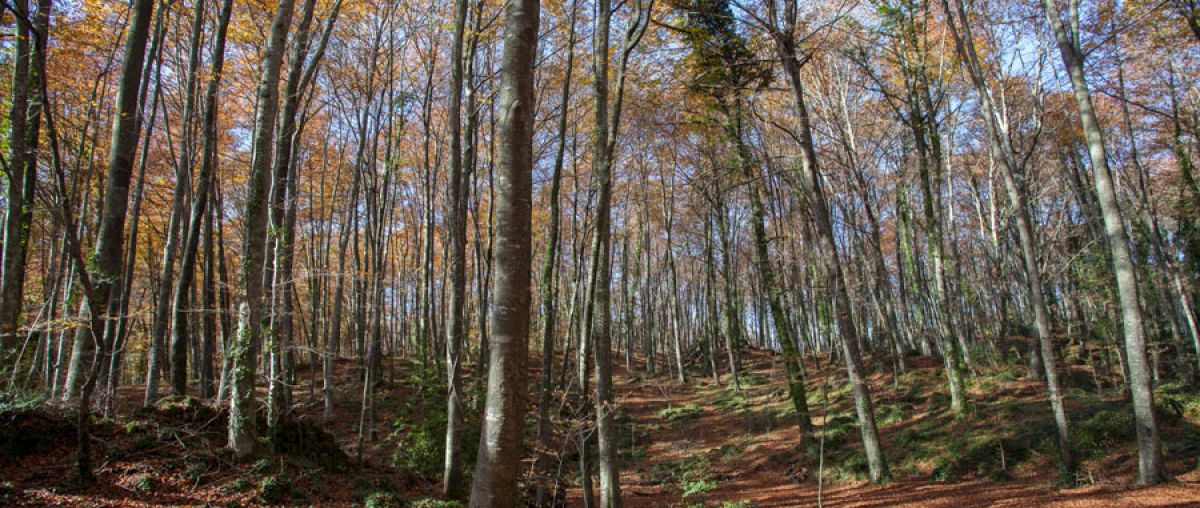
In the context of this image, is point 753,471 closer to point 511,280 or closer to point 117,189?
point 511,280

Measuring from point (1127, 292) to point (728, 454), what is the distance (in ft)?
28.4

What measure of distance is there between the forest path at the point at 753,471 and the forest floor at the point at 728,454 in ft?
0.17

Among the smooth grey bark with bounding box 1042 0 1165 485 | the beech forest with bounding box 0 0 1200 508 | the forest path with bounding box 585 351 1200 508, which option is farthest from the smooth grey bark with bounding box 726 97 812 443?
the smooth grey bark with bounding box 1042 0 1165 485

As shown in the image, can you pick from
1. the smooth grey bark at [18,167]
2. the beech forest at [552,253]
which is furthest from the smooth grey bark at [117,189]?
the smooth grey bark at [18,167]

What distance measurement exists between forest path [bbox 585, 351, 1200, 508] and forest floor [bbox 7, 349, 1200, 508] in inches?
2.0

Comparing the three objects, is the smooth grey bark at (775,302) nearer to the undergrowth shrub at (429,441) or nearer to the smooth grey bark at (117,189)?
the undergrowth shrub at (429,441)

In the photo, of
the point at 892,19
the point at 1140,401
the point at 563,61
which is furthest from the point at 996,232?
the point at 563,61

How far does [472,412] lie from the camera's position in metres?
12.3

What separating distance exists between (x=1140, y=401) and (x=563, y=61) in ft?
42.0

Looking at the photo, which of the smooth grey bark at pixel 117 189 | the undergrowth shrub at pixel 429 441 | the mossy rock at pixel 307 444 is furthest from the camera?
the undergrowth shrub at pixel 429 441

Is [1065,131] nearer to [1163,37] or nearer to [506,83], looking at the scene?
[1163,37]

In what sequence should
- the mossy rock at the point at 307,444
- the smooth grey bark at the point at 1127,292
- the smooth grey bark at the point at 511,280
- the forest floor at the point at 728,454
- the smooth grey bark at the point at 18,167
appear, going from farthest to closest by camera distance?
the mossy rock at the point at 307,444 < the smooth grey bark at the point at 1127,292 < the smooth grey bark at the point at 18,167 < the forest floor at the point at 728,454 < the smooth grey bark at the point at 511,280

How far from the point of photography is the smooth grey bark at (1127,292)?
6.91 metres

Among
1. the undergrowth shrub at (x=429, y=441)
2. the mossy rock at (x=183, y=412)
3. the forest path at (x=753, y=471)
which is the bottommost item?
the forest path at (x=753, y=471)
